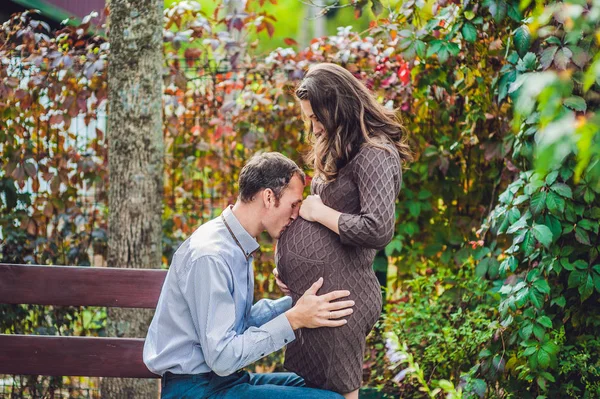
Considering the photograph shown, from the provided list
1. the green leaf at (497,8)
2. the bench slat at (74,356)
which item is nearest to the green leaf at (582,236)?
the green leaf at (497,8)

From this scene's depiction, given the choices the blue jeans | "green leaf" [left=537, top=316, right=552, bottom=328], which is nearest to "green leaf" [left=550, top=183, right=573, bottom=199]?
"green leaf" [left=537, top=316, right=552, bottom=328]

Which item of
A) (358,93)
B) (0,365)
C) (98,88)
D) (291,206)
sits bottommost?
(0,365)

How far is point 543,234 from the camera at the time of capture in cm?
299

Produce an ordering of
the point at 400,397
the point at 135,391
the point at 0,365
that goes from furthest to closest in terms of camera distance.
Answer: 1. the point at 400,397
2. the point at 135,391
3. the point at 0,365

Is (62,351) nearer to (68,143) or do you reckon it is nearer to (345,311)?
(345,311)

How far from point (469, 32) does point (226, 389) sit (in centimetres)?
219

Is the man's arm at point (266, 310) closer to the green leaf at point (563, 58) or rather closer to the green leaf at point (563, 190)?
the green leaf at point (563, 190)

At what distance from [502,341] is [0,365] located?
2216mm

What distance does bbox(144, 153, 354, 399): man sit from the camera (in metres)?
2.29

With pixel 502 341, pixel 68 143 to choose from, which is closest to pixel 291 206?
pixel 502 341

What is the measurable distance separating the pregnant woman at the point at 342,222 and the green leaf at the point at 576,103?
2.50 ft

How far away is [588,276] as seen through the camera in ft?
10.1

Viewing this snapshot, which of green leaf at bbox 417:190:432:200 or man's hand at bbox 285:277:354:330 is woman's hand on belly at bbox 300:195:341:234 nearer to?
man's hand at bbox 285:277:354:330

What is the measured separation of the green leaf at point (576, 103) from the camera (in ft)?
9.59
